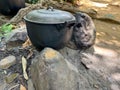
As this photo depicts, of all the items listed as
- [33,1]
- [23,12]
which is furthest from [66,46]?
[33,1]

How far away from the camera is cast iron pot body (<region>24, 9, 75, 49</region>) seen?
2.66 meters

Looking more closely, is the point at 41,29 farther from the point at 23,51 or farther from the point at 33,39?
the point at 23,51

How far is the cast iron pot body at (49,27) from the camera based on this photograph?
2.66 m

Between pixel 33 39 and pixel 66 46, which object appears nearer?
pixel 33 39

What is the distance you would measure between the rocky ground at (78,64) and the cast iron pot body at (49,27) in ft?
0.88

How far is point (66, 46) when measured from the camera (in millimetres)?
3166

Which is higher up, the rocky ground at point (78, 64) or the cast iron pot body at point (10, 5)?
the rocky ground at point (78, 64)

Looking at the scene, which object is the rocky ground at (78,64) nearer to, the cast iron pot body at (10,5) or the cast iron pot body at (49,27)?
the cast iron pot body at (49,27)

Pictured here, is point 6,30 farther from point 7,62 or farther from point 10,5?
point 10,5

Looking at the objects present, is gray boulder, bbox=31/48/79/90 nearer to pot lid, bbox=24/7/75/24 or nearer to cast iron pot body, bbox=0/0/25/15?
pot lid, bbox=24/7/75/24

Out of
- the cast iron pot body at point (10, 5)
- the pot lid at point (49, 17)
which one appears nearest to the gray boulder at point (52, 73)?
the pot lid at point (49, 17)

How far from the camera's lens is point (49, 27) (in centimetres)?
267

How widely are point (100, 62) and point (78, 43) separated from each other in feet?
1.18

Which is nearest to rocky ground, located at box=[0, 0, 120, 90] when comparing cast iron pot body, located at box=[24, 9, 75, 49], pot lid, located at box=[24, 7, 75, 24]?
cast iron pot body, located at box=[24, 9, 75, 49]
